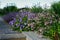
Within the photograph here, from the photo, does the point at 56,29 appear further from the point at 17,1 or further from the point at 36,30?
the point at 17,1

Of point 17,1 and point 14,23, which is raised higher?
point 17,1

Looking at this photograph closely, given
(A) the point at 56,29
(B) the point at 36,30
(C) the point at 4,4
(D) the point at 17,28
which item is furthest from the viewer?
(C) the point at 4,4

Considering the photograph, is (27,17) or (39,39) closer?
(39,39)

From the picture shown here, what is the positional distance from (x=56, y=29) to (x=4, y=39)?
1.51 m

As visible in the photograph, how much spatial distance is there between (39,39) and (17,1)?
6.10 metres

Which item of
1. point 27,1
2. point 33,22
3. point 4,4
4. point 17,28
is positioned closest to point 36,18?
point 33,22

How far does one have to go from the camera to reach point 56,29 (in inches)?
194

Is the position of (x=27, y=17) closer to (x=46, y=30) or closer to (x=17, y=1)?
(x=46, y=30)

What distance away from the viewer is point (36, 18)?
250 inches

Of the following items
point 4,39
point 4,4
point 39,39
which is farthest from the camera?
point 4,4

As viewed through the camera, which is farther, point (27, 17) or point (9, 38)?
point (27, 17)

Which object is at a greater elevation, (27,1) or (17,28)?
(27,1)

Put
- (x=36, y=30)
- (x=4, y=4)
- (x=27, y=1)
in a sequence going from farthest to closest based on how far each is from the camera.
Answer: (x=4, y=4)
(x=27, y=1)
(x=36, y=30)

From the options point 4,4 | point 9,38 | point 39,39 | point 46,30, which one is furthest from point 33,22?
point 4,4
